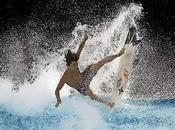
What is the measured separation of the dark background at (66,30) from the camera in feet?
49.6

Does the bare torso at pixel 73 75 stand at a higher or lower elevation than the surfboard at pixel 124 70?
lower

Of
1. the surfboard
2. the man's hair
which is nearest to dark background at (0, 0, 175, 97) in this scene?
the surfboard

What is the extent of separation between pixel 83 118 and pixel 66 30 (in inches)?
251

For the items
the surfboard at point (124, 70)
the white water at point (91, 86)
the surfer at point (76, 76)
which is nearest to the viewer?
the surfer at point (76, 76)

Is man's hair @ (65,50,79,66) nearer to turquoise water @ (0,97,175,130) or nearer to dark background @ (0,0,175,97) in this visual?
turquoise water @ (0,97,175,130)

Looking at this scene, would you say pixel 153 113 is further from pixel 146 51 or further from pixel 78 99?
pixel 146 51

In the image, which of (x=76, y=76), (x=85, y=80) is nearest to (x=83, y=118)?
(x=85, y=80)

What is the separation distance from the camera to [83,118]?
9742 millimetres

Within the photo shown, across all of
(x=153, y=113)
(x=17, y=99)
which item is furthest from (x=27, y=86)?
(x=153, y=113)

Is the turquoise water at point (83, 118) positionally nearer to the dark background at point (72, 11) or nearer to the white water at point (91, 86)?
the white water at point (91, 86)

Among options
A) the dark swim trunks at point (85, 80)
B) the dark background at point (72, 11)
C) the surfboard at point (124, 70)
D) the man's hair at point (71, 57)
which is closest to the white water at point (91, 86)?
the surfboard at point (124, 70)

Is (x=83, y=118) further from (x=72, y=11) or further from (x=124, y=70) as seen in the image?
(x=72, y=11)

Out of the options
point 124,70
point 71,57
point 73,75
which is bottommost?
point 73,75

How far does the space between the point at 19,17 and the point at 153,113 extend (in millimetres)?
6444
